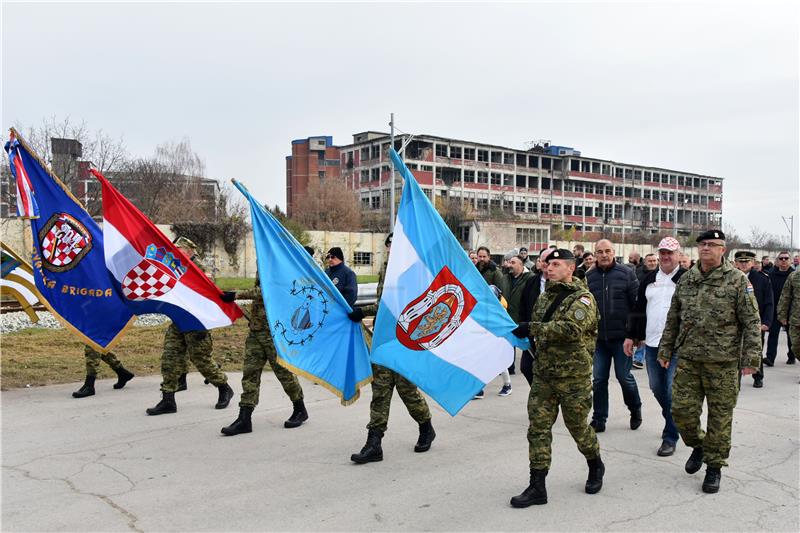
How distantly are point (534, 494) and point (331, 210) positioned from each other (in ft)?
187

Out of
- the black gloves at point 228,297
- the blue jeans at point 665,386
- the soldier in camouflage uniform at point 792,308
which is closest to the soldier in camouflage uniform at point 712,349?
the blue jeans at point 665,386

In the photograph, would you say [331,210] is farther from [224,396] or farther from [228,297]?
[228,297]

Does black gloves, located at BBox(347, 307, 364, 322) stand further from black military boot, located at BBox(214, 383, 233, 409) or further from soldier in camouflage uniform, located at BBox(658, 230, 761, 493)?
soldier in camouflage uniform, located at BBox(658, 230, 761, 493)

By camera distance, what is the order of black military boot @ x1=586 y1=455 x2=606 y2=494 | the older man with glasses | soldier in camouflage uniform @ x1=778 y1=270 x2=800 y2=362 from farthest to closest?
the older man with glasses < soldier in camouflage uniform @ x1=778 y1=270 x2=800 y2=362 < black military boot @ x1=586 y1=455 x2=606 y2=494

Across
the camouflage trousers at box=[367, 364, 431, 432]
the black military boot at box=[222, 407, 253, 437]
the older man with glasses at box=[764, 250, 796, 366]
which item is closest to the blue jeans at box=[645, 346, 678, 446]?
the camouflage trousers at box=[367, 364, 431, 432]

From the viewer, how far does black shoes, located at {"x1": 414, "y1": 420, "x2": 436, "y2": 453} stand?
6.48 m

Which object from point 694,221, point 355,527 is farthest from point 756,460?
point 694,221

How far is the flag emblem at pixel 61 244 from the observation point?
8594 millimetres

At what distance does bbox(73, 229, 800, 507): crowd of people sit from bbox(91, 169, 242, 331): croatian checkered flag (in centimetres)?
27

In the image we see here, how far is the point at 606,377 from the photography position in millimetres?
7180

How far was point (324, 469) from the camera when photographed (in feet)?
19.4

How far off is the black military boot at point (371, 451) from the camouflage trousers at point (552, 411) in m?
1.62

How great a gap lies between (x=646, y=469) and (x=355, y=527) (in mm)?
2786

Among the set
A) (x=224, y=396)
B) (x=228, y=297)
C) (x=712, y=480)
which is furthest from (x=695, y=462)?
(x=224, y=396)
